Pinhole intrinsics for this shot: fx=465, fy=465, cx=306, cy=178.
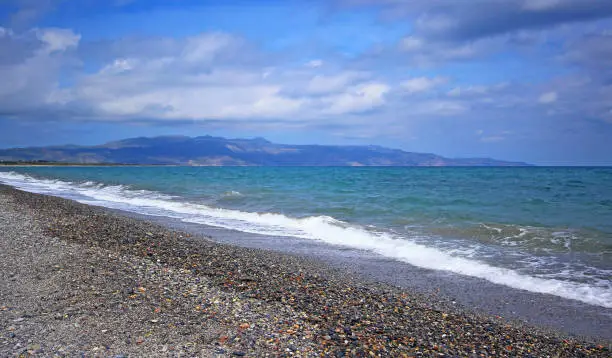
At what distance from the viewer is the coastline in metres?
5.88

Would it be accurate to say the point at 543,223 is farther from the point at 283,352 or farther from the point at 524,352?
the point at 283,352

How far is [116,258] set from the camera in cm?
992

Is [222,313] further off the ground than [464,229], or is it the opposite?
[464,229]

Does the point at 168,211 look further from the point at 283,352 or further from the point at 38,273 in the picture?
the point at 283,352

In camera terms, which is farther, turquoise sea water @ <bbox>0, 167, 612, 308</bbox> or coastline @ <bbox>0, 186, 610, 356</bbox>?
turquoise sea water @ <bbox>0, 167, 612, 308</bbox>

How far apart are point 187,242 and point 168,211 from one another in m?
11.5

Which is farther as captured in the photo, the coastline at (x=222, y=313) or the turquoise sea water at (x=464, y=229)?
the turquoise sea water at (x=464, y=229)

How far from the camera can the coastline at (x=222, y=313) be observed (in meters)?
5.88

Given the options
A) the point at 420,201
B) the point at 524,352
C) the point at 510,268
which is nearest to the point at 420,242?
the point at 510,268

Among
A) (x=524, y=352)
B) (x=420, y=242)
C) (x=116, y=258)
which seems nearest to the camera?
(x=524, y=352)

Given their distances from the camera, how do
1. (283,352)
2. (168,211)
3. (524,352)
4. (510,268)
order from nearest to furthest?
(283,352)
(524,352)
(510,268)
(168,211)

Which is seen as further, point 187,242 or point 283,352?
point 187,242

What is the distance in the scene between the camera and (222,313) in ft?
22.6

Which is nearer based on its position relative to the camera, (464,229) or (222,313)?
(222,313)
